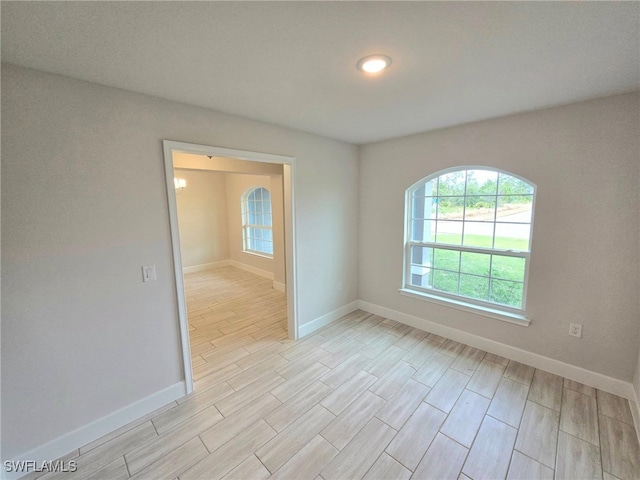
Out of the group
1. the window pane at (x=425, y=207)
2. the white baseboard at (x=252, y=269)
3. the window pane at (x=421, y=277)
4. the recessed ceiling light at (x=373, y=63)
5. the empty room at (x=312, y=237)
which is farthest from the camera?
the white baseboard at (x=252, y=269)

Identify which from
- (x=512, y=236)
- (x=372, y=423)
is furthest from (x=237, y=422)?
(x=512, y=236)

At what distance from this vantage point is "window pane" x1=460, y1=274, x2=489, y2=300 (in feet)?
9.24

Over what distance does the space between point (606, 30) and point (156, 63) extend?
231 centimetres

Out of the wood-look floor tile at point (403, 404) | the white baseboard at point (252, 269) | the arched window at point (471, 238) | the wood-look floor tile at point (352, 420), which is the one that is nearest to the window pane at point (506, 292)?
the arched window at point (471, 238)

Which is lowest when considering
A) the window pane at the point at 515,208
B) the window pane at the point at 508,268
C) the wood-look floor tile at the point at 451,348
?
the wood-look floor tile at the point at 451,348

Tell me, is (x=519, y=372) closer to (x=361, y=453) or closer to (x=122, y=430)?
(x=361, y=453)

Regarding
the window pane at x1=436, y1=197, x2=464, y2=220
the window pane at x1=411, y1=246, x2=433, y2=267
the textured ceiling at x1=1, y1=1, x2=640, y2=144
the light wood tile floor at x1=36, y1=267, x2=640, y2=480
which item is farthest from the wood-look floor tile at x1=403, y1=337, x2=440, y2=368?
the textured ceiling at x1=1, y1=1, x2=640, y2=144

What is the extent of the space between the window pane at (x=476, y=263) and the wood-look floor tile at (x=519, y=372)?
91cm

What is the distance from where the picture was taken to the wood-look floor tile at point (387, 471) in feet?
4.98

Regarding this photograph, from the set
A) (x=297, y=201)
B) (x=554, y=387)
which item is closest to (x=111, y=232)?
(x=297, y=201)

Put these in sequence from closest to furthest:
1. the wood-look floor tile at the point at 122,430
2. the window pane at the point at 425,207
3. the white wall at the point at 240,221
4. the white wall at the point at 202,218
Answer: the wood-look floor tile at the point at 122,430 < the window pane at the point at 425,207 < the white wall at the point at 240,221 < the white wall at the point at 202,218

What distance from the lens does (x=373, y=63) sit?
1.47m

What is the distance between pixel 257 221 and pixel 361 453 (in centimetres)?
525

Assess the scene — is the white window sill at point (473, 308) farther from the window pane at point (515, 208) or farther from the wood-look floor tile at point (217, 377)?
the wood-look floor tile at point (217, 377)
